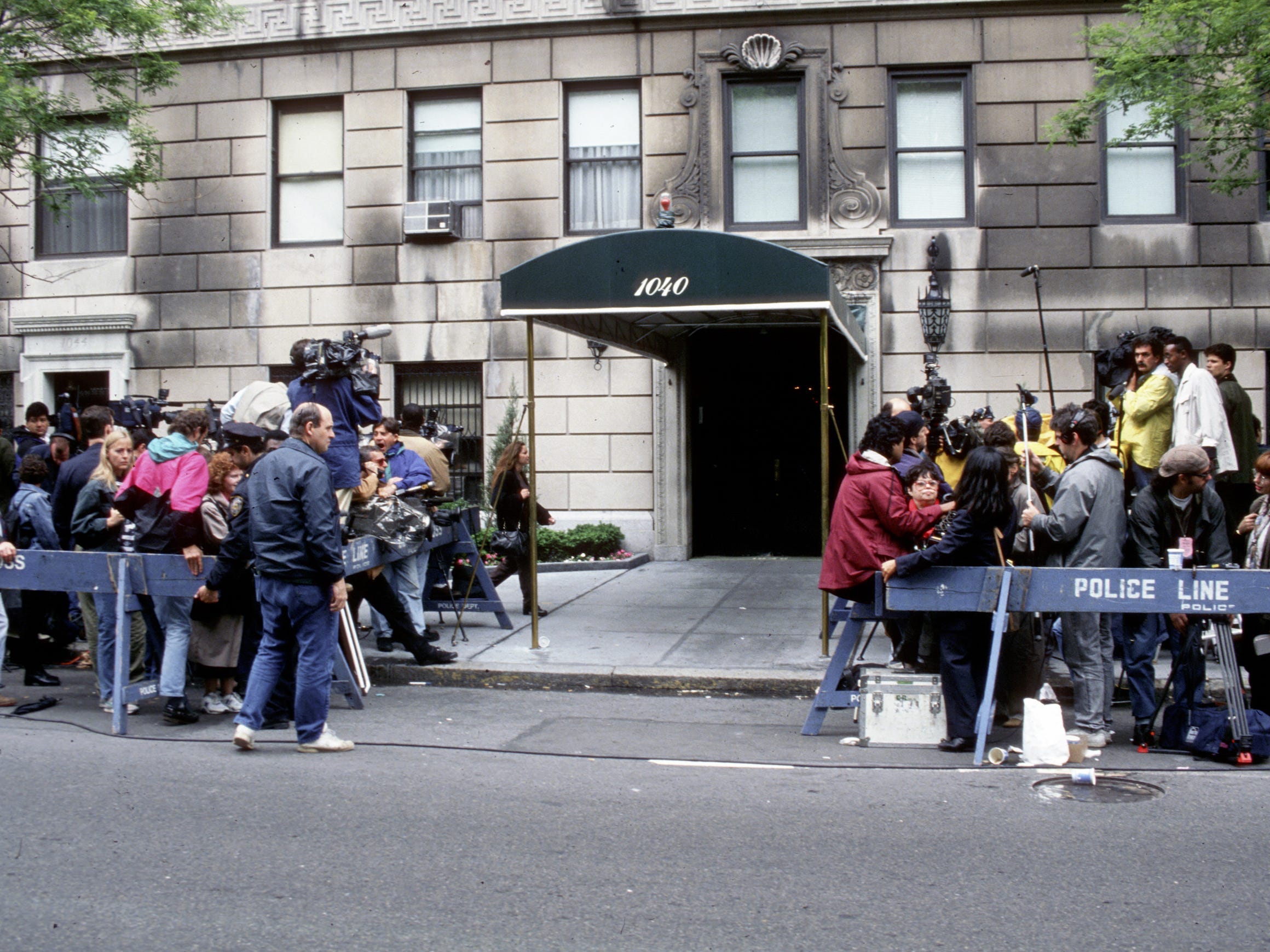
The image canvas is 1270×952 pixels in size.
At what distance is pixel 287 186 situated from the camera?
645 inches

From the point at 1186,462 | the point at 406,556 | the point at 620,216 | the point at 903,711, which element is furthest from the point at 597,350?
the point at 1186,462

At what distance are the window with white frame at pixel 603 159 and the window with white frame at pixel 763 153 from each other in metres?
1.26

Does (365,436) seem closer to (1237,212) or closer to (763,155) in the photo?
(763,155)

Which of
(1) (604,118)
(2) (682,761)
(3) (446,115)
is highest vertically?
(3) (446,115)

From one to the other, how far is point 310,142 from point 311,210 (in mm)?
932

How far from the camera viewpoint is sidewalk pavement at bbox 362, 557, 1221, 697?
8703 mm

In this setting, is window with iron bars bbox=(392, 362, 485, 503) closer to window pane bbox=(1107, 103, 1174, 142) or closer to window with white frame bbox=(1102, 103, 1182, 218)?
window with white frame bbox=(1102, 103, 1182, 218)

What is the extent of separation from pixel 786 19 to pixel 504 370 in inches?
225

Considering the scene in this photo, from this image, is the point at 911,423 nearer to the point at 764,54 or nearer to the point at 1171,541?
the point at 1171,541

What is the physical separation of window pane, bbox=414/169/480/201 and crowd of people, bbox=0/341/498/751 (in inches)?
236

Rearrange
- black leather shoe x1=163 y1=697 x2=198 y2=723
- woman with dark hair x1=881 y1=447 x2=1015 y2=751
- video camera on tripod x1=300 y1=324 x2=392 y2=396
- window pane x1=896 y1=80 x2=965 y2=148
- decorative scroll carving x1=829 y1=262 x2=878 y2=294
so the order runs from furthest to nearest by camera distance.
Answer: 1. window pane x1=896 y1=80 x2=965 y2=148
2. decorative scroll carving x1=829 y1=262 x2=878 y2=294
3. video camera on tripod x1=300 y1=324 x2=392 y2=396
4. black leather shoe x1=163 y1=697 x2=198 y2=723
5. woman with dark hair x1=881 y1=447 x2=1015 y2=751

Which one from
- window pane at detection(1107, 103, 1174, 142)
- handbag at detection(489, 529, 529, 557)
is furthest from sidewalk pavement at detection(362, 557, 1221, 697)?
window pane at detection(1107, 103, 1174, 142)

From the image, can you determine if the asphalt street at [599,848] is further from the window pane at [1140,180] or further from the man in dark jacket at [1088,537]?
the window pane at [1140,180]

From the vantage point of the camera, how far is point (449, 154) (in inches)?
624
